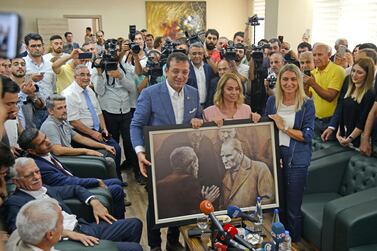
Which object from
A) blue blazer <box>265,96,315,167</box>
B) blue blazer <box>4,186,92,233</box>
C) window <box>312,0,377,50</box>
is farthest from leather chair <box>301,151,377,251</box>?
window <box>312,0,377,50</box>

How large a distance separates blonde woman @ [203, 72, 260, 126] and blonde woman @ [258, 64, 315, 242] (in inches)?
10.2

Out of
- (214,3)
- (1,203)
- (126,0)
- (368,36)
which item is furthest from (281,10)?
(1,203)

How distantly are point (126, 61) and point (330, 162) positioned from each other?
2.69 m

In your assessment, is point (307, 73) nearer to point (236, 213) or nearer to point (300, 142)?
point (300, 142)

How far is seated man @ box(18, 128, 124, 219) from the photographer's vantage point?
2.78 meters

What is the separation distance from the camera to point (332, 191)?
3.50 meters

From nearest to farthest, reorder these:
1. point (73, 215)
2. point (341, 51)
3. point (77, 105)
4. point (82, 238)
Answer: point (82, 238) → point (73, 215) → point (77, 105) → point (341, 51)

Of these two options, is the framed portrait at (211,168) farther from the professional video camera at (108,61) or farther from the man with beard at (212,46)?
the man with beard at (212,46)

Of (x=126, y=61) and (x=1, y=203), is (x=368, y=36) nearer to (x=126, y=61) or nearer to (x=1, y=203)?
(x=126, y=61)

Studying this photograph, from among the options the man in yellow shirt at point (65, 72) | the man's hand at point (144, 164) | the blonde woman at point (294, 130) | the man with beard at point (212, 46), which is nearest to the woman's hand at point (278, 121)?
the blonde woman at point (294, 130)

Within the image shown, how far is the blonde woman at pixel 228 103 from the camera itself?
9.51ft

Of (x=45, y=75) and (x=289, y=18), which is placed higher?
(x=289, y=18)

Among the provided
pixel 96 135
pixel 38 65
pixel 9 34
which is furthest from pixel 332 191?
pixel 38 65

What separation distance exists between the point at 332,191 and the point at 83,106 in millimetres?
2492
